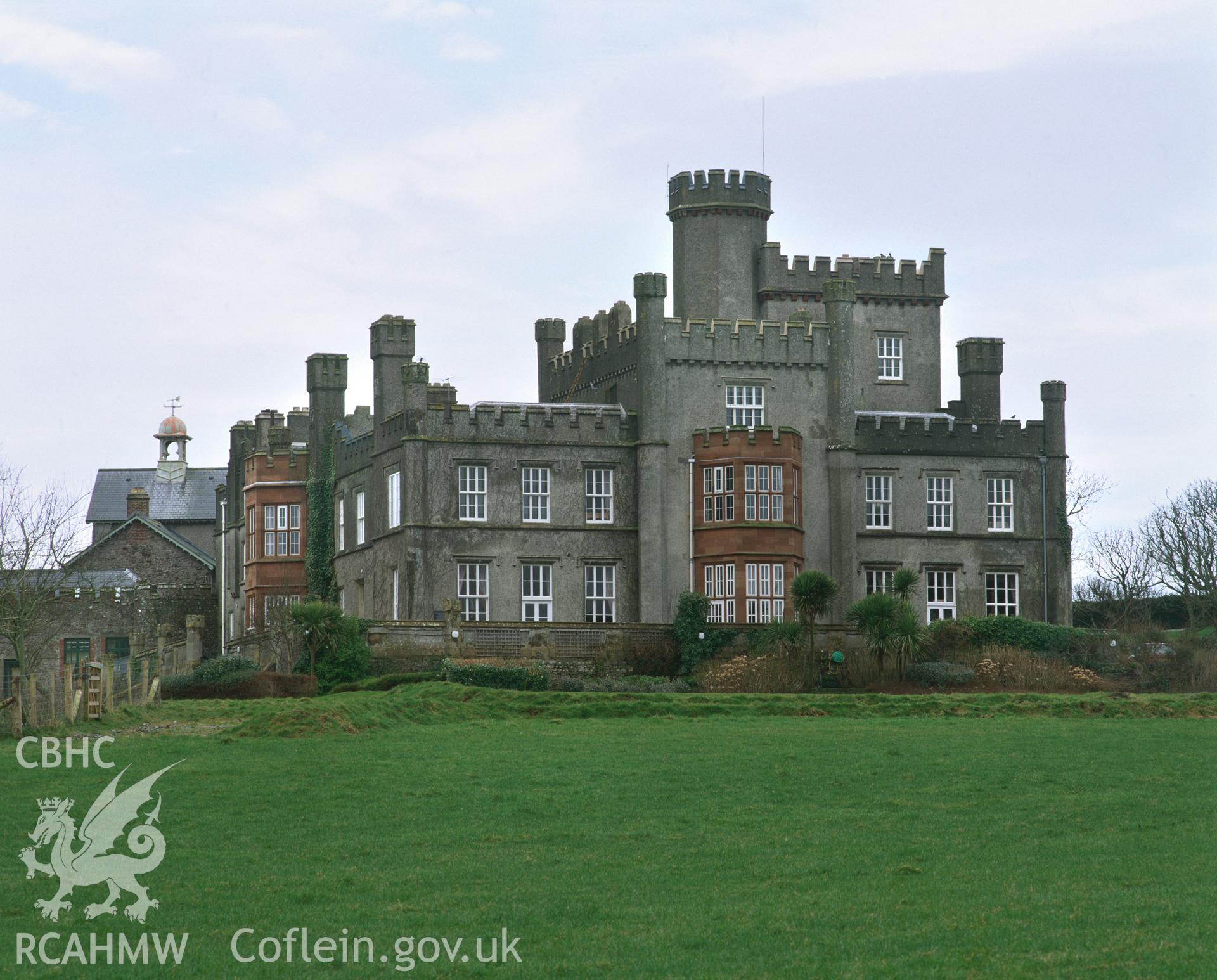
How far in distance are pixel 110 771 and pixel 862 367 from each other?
37.9 metres

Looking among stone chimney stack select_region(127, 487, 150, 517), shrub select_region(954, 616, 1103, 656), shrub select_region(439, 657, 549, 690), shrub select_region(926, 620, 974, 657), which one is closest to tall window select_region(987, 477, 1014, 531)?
shrub select_region(954, 616, 1103, 656)

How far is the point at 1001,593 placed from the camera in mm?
56094

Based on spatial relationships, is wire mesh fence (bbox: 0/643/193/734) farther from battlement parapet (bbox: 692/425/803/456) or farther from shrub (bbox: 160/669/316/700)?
battlement parapet (bbox: 692/425/803/456)

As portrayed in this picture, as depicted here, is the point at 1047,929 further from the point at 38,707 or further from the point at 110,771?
the point at 38,707

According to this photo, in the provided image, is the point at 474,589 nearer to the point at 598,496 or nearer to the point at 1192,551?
the point at 598,496

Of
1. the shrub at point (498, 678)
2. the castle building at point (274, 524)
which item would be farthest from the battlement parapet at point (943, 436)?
the castle building at point (274, 524)

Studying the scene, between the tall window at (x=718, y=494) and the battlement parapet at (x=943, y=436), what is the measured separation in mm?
5048

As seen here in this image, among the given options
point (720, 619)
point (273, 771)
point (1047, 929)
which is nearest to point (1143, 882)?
point (1047, 929)

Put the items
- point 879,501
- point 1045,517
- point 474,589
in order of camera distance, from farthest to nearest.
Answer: point 1045,517 → point 879,501 → point 474,589

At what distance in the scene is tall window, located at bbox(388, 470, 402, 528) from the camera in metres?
52.9

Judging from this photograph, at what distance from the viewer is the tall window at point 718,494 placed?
173 ft

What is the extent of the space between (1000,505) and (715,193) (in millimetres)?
13301

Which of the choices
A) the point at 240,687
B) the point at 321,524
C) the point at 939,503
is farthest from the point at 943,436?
the point at 240,687

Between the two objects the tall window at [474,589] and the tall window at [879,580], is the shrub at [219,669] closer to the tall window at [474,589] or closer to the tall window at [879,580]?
the tall window at [474,589]
